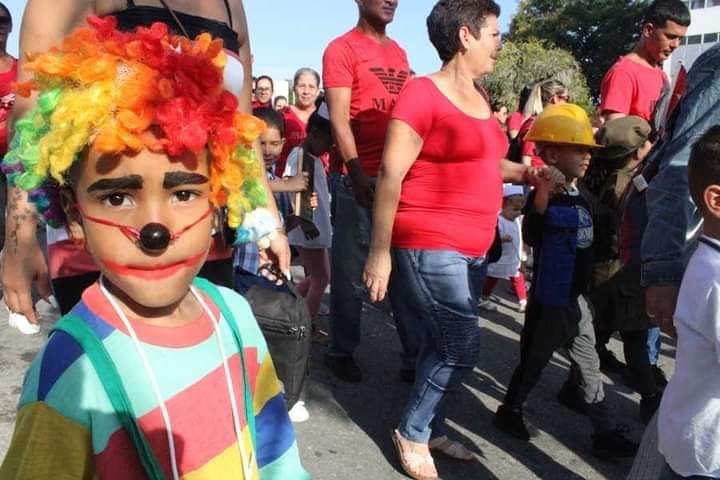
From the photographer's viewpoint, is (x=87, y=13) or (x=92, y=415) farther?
(x=87, y=13)

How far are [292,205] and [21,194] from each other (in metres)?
2.89

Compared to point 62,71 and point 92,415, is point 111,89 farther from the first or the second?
point 92,415

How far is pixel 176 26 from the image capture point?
1756 millimetres

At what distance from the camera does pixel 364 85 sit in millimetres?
3699

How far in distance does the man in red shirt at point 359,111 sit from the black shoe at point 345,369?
0.36m

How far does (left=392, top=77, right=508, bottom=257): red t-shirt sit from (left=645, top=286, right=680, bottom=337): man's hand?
2.83 feet

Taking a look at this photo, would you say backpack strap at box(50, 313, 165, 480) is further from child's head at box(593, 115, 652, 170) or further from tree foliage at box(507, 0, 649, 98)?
tree foliage at box(507, 0, 649, 98)

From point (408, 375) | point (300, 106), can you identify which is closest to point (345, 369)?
point (408, 375)

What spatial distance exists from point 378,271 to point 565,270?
949mm

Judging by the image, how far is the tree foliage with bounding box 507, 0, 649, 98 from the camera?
4162 centimetres

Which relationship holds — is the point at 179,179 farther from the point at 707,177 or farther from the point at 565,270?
the point at 565,270

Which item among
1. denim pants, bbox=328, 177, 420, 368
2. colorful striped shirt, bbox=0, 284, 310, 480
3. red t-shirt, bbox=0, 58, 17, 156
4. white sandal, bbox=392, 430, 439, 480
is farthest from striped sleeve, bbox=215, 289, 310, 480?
red t-shirt, bbox=0, 58, 17, 156

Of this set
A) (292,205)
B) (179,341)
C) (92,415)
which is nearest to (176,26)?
(179,341)

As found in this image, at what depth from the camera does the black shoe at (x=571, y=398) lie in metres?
3.77
